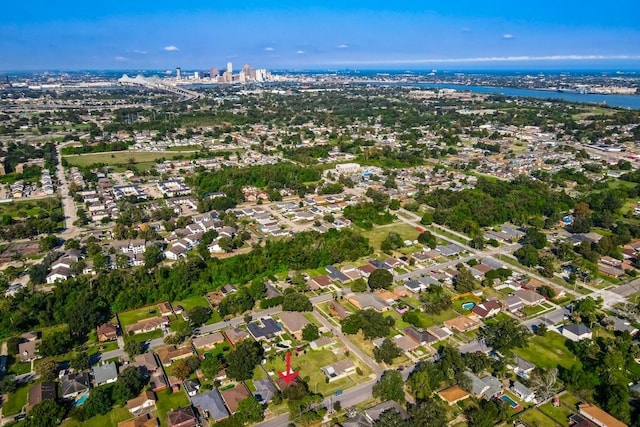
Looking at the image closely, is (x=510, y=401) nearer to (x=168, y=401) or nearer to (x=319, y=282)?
(x=319, y=282)

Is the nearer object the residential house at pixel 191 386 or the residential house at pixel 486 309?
the residential house at pixel 191 386

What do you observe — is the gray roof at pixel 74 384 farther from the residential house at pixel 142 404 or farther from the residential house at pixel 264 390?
the residential house at pixel 264 390

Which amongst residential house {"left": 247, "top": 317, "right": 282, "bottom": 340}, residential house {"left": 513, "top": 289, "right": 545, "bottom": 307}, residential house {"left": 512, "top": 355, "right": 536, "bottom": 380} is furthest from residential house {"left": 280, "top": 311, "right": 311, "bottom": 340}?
residential house {"left": 513, "top": 289, "right": 545, "bottom": 307}

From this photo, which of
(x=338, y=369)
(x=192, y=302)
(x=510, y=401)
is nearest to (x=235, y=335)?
(x=192, y=302)

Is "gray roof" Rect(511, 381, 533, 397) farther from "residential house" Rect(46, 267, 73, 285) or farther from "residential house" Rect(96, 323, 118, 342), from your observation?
"residential house" Rect(46, 267, 73, 285)

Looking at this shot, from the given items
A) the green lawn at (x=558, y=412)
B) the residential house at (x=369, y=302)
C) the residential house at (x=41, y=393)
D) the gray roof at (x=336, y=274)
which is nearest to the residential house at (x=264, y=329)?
the residential house at (x=369, y=302)
